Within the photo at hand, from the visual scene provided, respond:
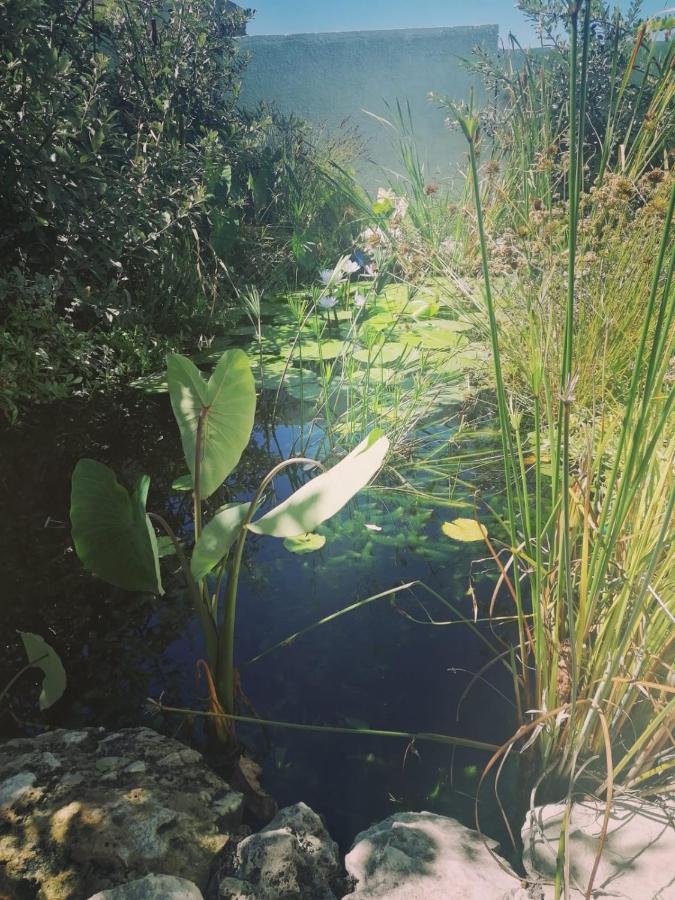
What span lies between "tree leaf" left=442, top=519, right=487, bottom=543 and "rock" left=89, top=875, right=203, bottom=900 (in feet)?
3.26

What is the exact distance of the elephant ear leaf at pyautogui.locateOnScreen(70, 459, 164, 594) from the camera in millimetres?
981

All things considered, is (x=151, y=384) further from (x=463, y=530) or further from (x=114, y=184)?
(x=463, y=530)

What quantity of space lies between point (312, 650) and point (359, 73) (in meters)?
11.2

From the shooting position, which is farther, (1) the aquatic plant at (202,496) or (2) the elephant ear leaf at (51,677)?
(2) the elephant ear leaf at (51,677)

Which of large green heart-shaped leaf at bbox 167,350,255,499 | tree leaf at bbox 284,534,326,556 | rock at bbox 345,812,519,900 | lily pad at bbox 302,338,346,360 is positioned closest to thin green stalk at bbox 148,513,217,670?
large green heart-shaped leaf at bbox 167,350,255,499

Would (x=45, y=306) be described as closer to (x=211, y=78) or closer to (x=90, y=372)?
(x=90, y=372)

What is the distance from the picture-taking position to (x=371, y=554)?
167 cm

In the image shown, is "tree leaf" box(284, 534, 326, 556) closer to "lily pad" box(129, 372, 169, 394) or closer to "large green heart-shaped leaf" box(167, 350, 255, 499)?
"large green heart-shaped leaf" box(167, 350, 255, 499)

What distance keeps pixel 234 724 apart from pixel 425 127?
10.8 metres

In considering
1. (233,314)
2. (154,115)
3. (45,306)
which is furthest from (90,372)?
(154,115)

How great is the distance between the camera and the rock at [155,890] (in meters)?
0.79

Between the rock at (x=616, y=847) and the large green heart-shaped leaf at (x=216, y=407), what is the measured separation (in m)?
0.73

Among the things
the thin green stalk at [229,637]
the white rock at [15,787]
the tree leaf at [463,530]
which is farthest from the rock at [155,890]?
the tree leaf at [463,530]

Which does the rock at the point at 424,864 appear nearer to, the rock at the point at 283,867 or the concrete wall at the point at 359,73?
the rock at the point at 283,867
